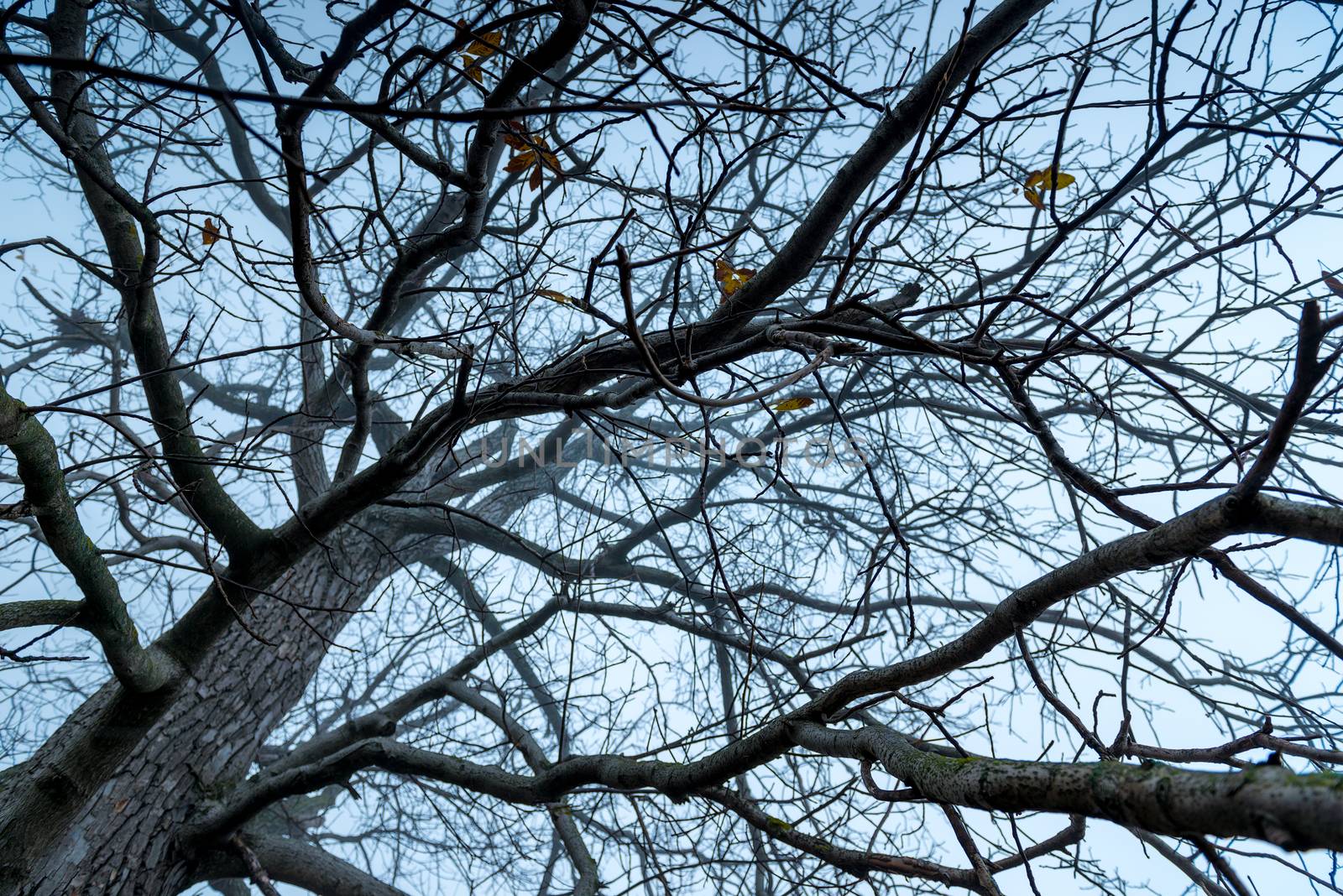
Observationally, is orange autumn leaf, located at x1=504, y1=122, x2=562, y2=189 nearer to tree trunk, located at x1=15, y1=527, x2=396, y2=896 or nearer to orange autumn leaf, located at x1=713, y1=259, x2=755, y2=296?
orange autumn leaf, located at x1=713, y1=259, x2=755, y2=296

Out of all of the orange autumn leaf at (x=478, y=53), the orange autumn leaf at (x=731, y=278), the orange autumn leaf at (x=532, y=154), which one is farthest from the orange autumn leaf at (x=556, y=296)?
the orange autumn leaf at (x=731, y=278)

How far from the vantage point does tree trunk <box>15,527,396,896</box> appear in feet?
9.52

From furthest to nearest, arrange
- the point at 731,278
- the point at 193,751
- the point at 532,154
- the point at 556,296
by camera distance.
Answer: the point at 193,751 → the point at 731,278 → the point at 532,154 → the point at 556,296

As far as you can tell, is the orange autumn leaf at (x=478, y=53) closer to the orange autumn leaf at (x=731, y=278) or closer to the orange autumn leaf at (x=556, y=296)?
the orange autumn leaf at (x=556, y=296)

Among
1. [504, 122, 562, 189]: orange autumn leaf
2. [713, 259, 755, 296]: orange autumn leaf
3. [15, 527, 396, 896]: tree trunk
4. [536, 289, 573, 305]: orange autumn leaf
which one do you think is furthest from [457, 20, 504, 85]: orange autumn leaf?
[15, 527, 396, 896]: tree trunk

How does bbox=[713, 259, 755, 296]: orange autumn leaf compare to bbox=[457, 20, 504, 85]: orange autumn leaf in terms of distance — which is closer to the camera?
bbox=[457, 20, 504, 85]: orange autumn leaf

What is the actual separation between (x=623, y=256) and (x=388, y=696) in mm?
5237

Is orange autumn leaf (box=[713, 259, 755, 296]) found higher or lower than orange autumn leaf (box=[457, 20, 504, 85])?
higher

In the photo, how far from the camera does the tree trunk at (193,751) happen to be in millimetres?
2900

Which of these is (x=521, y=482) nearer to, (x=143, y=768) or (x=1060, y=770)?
(x=143, y=768)

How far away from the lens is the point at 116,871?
2.96m

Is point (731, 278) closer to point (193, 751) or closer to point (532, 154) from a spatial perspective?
point (532, 154)

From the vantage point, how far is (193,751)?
3330 millimetres

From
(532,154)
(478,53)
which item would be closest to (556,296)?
(532,154)
